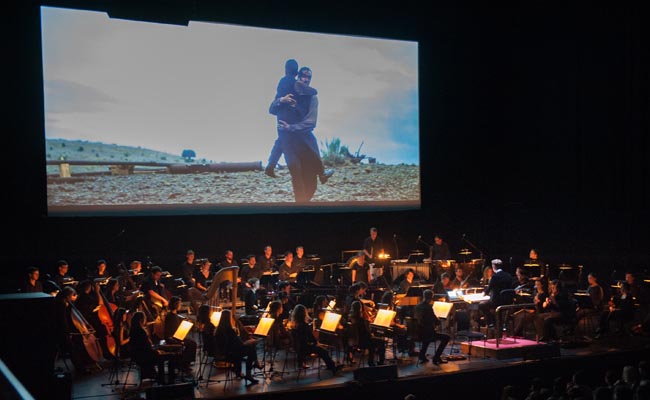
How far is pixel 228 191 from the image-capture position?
14938 mm

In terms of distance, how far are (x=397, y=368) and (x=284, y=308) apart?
2206 millimetres

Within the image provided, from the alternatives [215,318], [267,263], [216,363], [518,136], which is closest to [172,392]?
[215,318]

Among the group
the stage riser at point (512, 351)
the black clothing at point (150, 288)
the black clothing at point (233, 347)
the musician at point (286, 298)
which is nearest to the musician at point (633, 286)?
the stage riser at point (512, 351)

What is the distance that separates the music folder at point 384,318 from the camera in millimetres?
10477

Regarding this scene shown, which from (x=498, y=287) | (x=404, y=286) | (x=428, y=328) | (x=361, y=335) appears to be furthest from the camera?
(x=404, y=286)

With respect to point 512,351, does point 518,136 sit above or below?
above

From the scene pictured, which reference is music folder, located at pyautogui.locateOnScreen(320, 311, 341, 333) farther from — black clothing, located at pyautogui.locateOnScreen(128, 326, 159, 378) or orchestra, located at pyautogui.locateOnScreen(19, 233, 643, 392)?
black clothing, located at pyautogui.locateOnScreen(128, 326, 159, 378)

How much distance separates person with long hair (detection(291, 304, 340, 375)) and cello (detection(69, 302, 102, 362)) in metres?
3.01

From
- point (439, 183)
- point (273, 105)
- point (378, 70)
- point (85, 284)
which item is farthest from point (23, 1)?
point (439, 183)

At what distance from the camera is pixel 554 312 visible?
39.5ft

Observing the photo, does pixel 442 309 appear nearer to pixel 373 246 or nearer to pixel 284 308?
pixel 284 308

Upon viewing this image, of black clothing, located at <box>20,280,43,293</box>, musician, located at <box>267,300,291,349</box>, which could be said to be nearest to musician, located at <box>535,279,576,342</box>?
musician, located at <box>267,300,291,349</box>

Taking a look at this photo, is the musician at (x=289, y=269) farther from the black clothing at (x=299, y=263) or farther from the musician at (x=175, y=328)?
the musician at (x=175, y=328)

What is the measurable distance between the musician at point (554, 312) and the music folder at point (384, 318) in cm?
323
